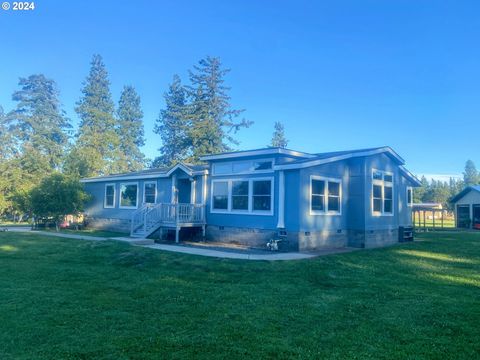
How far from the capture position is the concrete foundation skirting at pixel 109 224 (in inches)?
782

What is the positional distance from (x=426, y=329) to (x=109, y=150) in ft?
145

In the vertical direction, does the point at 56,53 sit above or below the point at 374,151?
above

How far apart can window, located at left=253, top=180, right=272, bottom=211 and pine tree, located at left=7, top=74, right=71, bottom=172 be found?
1300 inches

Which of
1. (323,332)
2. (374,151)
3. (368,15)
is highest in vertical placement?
(368,15)

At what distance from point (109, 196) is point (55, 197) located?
2.93 meters

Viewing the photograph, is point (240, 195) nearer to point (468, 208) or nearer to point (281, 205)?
point (281, 205)

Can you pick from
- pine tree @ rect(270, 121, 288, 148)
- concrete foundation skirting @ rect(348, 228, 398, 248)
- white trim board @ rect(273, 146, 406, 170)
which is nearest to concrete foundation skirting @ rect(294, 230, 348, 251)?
concrete foundation skirting @ rect(348, 228, 398, 248)

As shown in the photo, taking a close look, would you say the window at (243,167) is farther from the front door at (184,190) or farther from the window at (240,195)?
the front door at (184,190)

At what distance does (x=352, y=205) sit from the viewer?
15461 millimetres

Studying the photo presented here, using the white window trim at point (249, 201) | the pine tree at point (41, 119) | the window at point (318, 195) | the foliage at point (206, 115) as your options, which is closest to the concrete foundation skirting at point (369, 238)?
the window at point (318, 195)

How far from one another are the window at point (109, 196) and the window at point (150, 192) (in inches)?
115

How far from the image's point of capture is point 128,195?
20188mm

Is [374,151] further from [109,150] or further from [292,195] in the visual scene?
[109,150]

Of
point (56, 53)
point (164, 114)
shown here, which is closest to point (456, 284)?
point (56, 53)
